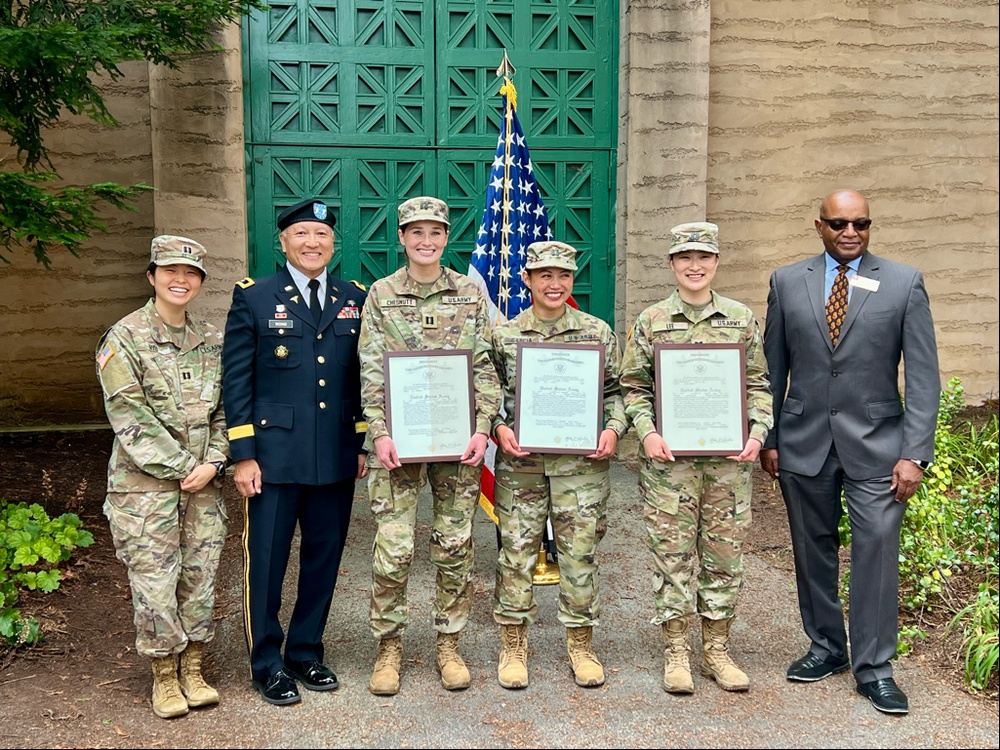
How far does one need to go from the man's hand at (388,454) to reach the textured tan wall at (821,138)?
4.44 m

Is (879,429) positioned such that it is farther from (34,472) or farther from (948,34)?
(948,34)

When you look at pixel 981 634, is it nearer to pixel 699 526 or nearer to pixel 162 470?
pixel 699 526

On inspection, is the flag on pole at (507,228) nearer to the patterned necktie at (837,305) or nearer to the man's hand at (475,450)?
the man's hand at (475,450)

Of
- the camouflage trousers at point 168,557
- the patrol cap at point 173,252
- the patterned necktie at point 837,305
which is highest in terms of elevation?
the patrol cap at point 173,252

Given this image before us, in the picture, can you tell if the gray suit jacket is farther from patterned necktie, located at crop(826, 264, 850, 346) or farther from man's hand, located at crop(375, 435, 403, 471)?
man's hand, located at crop(375, 435, 403, 471)

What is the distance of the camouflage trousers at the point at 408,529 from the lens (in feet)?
12.9

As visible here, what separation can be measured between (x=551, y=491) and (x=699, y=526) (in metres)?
0.66

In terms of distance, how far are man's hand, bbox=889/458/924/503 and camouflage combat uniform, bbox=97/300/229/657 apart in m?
2.77

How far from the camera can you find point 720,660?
4.07 m

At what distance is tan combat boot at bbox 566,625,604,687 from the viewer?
4043 mm

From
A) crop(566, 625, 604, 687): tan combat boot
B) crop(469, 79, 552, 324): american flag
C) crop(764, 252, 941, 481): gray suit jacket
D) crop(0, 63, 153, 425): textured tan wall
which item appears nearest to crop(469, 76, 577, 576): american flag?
crop(469, 79, 552, 324): american flag

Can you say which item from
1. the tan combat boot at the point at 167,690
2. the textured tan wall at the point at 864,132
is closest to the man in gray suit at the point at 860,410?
the tan combat boot at the point at 167,690

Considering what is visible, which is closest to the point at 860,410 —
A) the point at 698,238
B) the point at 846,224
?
the point at 846,224

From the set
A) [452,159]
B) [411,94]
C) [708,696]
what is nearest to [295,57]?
[411,94]
